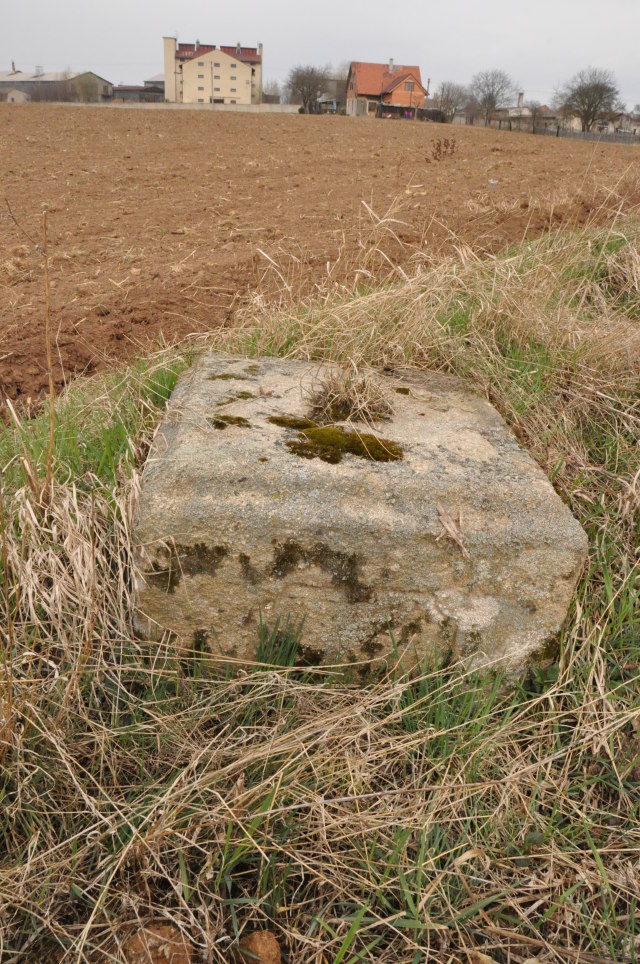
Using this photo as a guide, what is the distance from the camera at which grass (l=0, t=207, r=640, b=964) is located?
1.36m

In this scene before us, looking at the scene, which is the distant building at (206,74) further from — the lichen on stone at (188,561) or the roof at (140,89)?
the lichen on stone at (188,561)

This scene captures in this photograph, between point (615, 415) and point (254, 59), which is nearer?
point (615, 415)

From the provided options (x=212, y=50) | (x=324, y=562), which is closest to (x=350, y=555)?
(x=324, y=562)

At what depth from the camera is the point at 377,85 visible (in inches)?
2250

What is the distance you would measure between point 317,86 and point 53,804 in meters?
62.0

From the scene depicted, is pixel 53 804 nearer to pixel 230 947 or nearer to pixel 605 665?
pixel 230 947

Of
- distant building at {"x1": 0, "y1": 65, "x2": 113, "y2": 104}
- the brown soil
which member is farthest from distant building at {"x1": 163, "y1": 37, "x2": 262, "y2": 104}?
the brown soil

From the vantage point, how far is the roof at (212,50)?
6875cm

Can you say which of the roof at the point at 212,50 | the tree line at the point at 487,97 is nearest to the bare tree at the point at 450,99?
the tree line at the point at 487,97

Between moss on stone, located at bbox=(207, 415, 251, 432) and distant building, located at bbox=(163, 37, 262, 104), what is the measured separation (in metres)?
74.5

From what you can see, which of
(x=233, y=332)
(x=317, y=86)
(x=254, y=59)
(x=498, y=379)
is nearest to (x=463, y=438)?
(x=498, y=379)

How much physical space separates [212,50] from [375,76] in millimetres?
20858

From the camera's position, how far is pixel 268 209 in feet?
28.8

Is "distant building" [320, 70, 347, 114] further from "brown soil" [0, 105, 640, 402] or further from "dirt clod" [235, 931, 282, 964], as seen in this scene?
"dirt clod" [235, 931, 282, 964]
